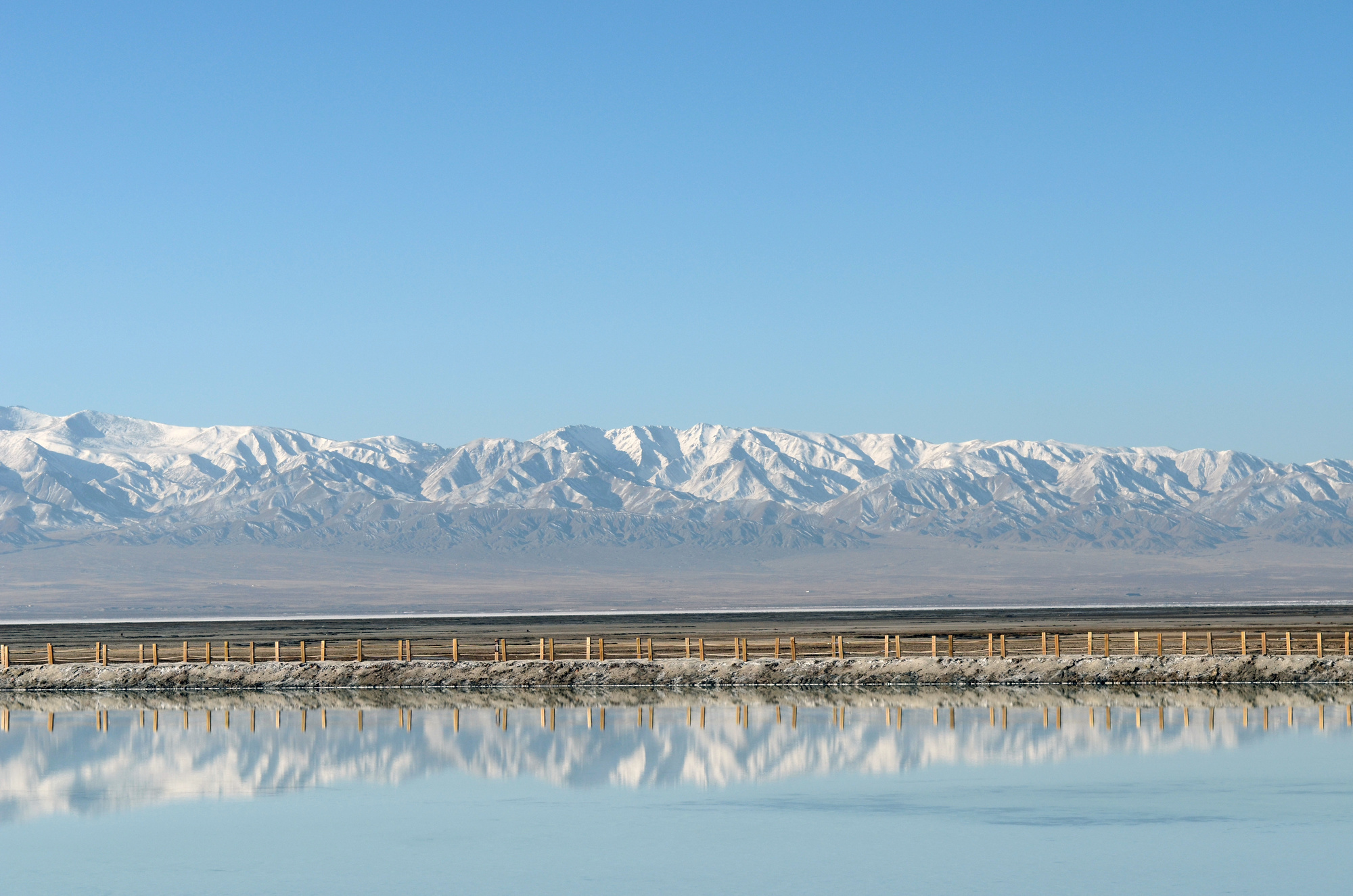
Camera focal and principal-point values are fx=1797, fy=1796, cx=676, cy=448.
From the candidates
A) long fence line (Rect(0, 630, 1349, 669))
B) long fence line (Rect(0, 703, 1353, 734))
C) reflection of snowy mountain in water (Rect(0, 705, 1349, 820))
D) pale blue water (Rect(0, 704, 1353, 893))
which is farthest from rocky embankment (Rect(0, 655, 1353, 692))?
pale blue water (Rect(0, 704, 1353, 893))

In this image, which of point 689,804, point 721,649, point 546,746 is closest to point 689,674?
point 721,649

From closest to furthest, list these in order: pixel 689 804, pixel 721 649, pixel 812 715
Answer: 1. pixel 689 804
2. pixel 812 715
3. pixel 721 649

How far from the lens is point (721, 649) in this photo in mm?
76688

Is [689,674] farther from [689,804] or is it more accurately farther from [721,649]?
[689,804]

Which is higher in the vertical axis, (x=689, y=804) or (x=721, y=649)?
(x=689, y=804)

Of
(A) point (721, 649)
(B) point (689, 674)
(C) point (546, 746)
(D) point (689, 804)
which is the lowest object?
(A) point (721, 649)

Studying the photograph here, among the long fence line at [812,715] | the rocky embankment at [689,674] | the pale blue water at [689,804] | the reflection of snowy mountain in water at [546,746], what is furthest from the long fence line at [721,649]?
the pale blue water at [689,804]

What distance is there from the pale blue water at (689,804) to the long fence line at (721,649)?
14.7 meters

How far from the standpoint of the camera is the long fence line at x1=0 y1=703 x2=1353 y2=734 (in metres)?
49.0

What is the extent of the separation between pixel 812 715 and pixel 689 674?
1240cm

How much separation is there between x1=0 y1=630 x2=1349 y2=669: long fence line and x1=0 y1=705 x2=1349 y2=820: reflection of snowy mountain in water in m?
13.2

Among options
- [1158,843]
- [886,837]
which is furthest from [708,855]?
[1158,843]

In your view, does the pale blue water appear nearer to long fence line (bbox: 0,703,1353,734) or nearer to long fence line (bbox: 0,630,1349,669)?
long fence line (bbox: 0,703,1353,734)

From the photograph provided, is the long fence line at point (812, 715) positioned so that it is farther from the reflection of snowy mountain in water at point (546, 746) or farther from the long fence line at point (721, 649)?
the long fence line at point (721, 649)
